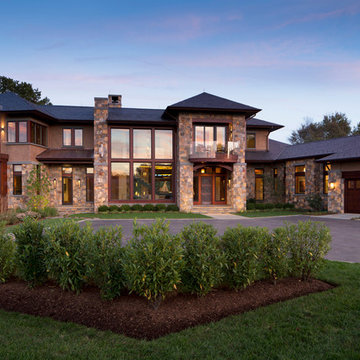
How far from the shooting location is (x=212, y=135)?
1961 centimetres

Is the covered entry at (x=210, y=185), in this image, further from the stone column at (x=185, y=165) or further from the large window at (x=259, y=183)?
the large window at (x=259, y=183)

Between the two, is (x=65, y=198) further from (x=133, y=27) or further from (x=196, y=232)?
(x=196, y=232)

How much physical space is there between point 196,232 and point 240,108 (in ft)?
52.3

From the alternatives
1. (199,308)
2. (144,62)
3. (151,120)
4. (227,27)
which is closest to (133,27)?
(227,27)

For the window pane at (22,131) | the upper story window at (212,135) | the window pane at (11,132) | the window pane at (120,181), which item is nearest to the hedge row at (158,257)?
the window pane at (120,181)

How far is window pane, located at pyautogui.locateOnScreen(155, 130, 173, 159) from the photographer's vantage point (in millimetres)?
20250

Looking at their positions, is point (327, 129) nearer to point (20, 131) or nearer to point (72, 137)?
point (72, 137)

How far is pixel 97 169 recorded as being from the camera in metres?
19.2

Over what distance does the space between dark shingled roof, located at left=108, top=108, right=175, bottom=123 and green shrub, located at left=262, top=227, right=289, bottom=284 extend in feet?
53.0

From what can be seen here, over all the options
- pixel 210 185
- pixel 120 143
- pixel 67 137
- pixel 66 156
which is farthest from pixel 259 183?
pixel 67 137

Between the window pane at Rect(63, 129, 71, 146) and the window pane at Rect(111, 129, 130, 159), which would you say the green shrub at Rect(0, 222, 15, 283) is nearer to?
the window pane at Rect(111, 129, 130, 159)

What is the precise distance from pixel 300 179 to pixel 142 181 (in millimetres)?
12169

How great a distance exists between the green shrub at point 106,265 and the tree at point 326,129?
47652 mm

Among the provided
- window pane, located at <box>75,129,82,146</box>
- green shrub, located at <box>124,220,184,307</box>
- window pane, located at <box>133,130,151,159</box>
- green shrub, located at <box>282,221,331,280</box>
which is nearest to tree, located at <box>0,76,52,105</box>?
window pane, located at <box>75,129,82,146</box>
